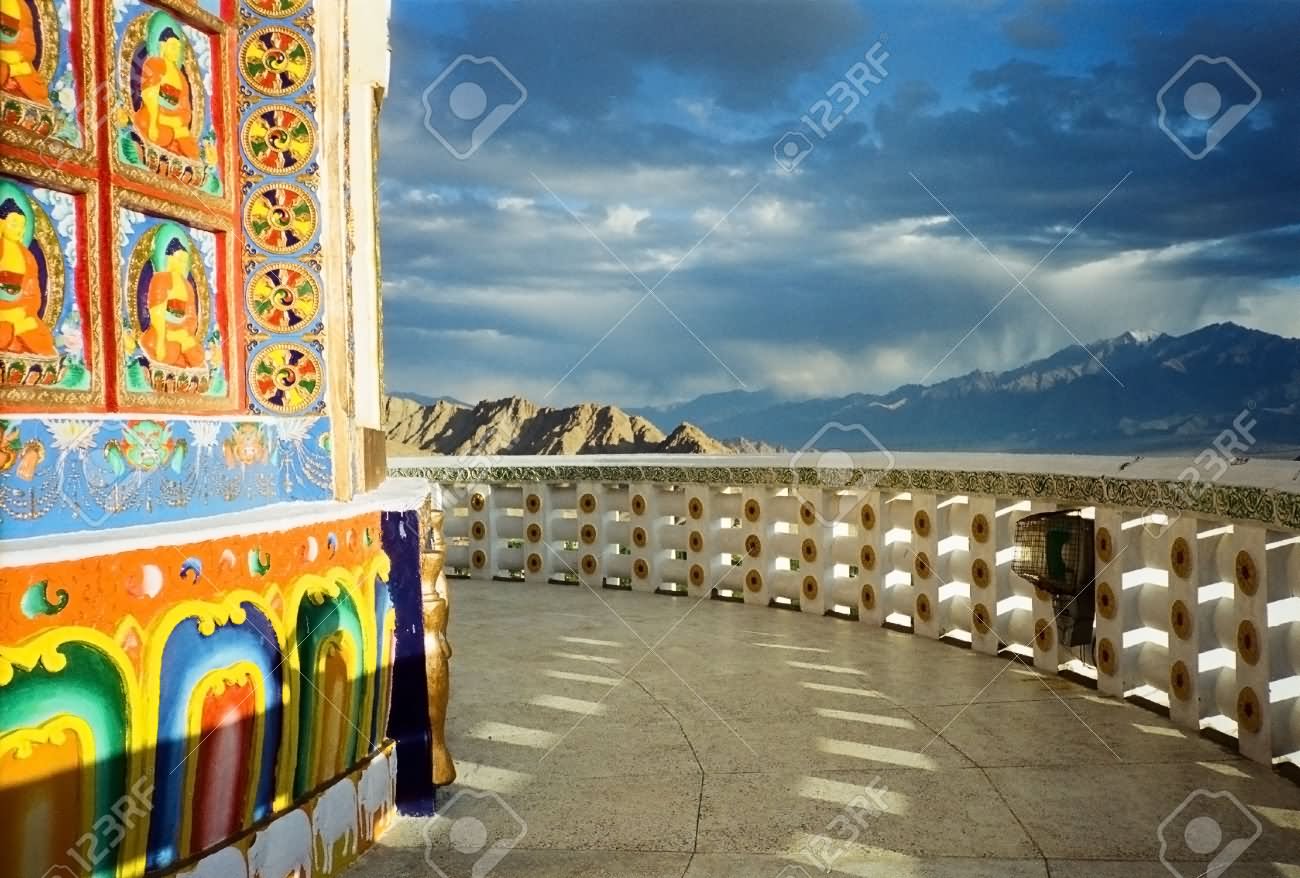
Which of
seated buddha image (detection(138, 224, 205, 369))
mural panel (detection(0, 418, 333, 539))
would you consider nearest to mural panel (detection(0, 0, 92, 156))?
seated buddha image (detection(138, 224, 205, 369))

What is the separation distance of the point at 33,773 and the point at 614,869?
4.93 feet

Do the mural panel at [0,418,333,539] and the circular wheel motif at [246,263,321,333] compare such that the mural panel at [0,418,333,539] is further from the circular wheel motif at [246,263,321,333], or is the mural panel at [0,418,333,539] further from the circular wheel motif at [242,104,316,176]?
the circular wheel motif at [242,104,316,176]

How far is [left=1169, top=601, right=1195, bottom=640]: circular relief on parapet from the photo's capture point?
4086 mm

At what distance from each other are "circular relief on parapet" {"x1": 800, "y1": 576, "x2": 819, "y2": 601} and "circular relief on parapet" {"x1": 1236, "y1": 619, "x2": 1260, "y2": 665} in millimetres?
3235

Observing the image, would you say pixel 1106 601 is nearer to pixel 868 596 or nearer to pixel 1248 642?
pixel 1248 642

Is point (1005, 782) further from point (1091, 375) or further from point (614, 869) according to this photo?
point (1091, 375)

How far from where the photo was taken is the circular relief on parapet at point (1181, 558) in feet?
13.4

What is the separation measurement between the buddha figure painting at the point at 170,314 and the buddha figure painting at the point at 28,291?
236 mm

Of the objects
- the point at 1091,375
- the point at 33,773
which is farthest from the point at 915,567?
the point at 1091,375

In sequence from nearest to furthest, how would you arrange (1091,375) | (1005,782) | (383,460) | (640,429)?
(1005,782) → (383,460) → (640,429) → (1091,375)

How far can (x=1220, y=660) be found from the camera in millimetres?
4086

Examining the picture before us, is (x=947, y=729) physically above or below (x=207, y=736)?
below

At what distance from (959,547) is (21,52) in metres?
5.06

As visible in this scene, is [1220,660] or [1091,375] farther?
[1091,375]
